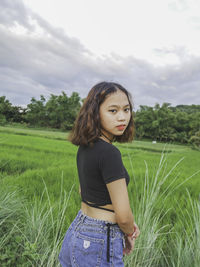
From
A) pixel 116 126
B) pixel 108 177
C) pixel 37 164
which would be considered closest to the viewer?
pixel 108 177

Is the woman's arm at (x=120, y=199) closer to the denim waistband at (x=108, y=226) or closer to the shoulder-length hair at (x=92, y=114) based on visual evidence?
the denim waistband at (x=108, y=226)

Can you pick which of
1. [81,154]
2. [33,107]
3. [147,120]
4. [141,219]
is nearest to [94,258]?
[81,154]

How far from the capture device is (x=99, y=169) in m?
0.82

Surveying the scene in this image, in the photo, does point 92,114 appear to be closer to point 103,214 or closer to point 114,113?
point 114,113

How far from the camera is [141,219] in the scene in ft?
5.01

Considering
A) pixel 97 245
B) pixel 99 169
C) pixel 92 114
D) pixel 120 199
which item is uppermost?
pixel 92 114

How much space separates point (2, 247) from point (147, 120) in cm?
1972

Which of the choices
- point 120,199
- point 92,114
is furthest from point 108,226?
point 92,114

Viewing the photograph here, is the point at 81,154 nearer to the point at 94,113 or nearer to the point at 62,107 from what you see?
the point at 94,113

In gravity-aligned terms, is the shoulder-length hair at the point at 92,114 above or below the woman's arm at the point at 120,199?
above

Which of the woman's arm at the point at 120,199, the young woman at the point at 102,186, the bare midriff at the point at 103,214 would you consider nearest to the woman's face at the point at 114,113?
the young woman at the point at 102,186

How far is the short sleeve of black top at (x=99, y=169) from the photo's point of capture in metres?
0.77

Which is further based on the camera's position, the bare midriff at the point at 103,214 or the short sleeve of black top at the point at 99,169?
the bare midriff at the point at 103,214

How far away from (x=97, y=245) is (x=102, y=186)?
0.26 m
